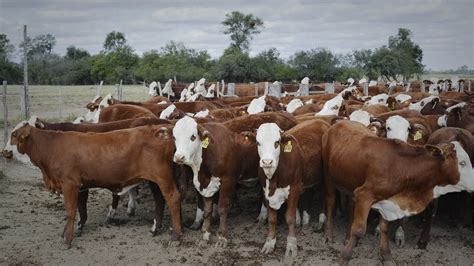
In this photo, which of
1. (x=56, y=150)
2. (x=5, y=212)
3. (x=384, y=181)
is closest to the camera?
(x=384, y=181)

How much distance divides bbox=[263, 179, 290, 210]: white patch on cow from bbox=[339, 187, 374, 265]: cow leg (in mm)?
970

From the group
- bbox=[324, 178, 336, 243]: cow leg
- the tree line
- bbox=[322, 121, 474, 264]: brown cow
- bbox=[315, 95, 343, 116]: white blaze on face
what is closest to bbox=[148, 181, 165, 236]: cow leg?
bbox=[324, 178, 336, 243]: cow leg

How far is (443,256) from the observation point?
6.07 m

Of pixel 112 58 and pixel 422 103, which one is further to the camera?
pixel 112 58

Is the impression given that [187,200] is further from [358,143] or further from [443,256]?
[443,256]

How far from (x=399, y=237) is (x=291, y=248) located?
1458 millimetres

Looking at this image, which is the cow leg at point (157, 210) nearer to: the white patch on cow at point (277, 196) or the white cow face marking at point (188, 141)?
the white cow face marking at point (188, 141)

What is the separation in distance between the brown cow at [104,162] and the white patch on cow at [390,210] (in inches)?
103

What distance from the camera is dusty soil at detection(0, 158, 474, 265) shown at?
6027 mm

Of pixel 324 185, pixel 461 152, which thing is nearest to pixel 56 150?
pixel 324 185

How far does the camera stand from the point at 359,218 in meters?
5.57

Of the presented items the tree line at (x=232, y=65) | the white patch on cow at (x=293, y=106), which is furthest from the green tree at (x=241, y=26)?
the white patch on cow at (x=293, y=106)

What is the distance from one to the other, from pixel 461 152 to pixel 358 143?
45.4 inches

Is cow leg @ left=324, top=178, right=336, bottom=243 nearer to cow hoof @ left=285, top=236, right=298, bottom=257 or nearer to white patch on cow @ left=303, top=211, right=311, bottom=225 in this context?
white patch on cow @ left=303, top=211, right=311, bottom=225
